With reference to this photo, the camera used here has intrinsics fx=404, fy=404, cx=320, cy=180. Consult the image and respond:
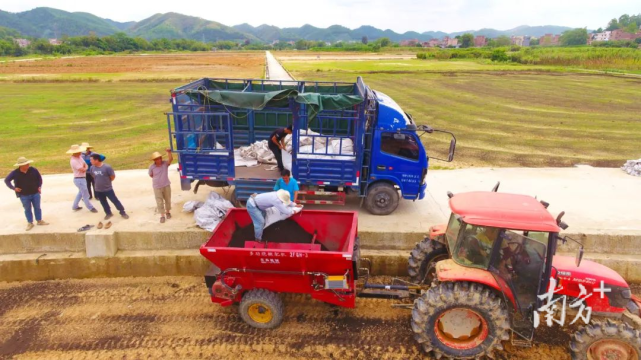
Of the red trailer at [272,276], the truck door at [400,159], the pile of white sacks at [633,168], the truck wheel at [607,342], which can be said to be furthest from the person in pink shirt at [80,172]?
the pile of white sacks at [633,168]

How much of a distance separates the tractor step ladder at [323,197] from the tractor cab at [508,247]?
377cm

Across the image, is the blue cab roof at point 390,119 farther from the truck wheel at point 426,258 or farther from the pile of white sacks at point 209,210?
the pile of white sacks at point 209,210

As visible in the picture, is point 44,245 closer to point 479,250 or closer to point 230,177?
point 230,177

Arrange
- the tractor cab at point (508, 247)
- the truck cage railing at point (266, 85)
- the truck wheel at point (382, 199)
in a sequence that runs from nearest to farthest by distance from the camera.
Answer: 1. the tractor cab at point (508, 247)
2. the truck wheel at point (382, 199)
3. the truck cage railing at point (266, 85)

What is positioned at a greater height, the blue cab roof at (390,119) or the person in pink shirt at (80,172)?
the blue cab roof at (390,119)

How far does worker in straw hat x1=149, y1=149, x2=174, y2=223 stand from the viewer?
8227 mm

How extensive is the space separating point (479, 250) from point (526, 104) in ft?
81.3

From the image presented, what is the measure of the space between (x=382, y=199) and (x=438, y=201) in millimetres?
1836

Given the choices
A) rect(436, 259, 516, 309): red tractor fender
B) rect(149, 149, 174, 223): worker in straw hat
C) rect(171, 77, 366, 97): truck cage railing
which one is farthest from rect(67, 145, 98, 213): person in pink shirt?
rect(436, 259, 516, 309): red tractor fender

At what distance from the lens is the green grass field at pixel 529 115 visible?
1590 cm

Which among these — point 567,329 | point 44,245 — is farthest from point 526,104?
point 44,245

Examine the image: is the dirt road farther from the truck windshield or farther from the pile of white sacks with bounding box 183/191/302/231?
the truck windshield

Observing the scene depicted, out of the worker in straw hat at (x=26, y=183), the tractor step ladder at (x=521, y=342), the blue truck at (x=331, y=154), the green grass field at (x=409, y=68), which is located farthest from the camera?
the green grass field at (x=409, y=68)

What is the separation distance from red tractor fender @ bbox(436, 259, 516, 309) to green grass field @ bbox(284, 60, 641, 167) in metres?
9.65
